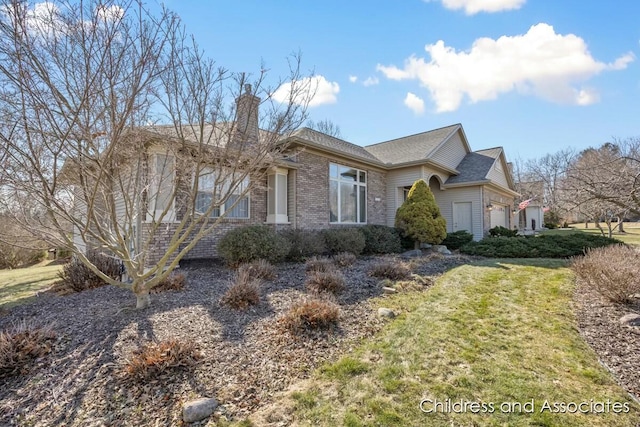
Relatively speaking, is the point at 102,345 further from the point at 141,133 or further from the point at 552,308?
the point at 552,308

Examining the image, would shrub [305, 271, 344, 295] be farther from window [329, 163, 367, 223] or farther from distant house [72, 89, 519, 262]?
window [329, 163, 367, 223]

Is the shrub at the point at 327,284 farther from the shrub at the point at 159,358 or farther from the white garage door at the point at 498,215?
the white garage door at the point at 498,215

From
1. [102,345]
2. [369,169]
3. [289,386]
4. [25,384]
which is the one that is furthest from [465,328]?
[369,169]

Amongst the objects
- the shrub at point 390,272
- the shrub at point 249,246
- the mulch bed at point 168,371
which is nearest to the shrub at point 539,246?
the shrub at point 390,272

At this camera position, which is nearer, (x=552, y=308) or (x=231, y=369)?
(x=231, y=369)

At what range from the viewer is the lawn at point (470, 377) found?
2523 millimetres

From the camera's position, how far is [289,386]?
291cm

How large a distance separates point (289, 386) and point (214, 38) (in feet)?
15.8

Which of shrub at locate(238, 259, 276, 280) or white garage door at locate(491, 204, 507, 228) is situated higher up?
white garage door at locate(491, 204, 507, 228)

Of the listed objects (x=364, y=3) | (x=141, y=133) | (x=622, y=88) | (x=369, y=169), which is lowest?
(x=141, y=133)

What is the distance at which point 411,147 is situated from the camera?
1653 centimetres

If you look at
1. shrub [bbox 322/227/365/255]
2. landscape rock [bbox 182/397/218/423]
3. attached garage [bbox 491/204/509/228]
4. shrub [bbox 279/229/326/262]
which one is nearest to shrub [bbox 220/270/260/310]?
landscape rock [bbox 182/397/218/423]

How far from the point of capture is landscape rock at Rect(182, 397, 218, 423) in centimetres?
250

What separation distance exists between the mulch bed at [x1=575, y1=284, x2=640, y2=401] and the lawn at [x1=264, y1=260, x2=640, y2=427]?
13 centimetres
